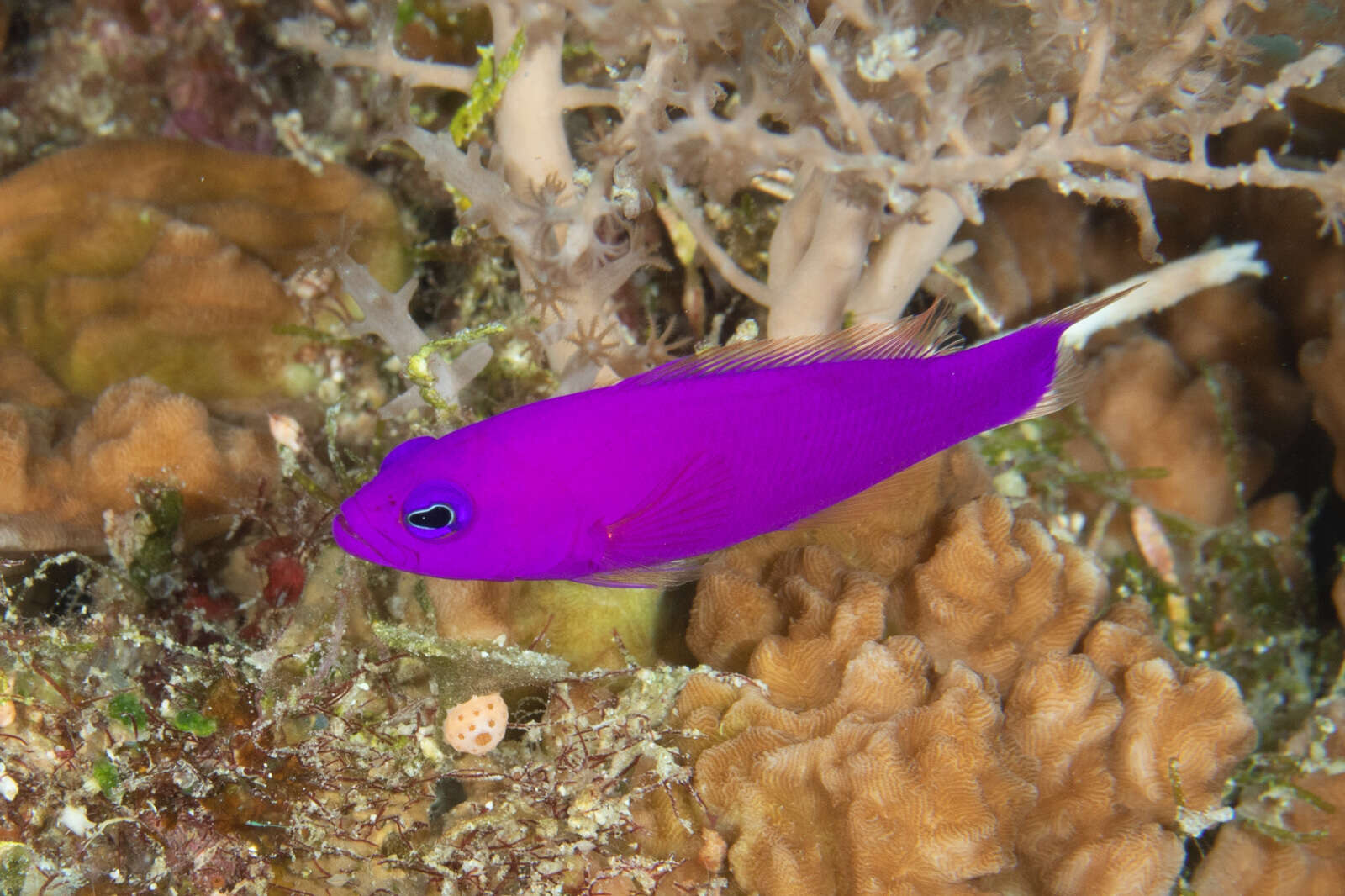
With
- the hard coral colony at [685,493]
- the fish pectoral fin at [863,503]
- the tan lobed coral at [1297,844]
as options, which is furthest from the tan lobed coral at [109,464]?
the tan lobed coral at [1297,844]

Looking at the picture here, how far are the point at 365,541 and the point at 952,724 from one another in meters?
1.81

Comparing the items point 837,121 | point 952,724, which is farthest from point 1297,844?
point 837,121

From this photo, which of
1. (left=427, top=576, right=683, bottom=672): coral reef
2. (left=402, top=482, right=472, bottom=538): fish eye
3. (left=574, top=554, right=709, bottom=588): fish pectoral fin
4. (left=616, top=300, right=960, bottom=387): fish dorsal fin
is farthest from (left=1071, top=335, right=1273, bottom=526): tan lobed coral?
(left=402, top=482, right=472, bottom=538): fish eye

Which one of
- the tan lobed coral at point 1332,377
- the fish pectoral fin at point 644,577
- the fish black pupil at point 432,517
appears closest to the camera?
the fish black pupil at point 432,517

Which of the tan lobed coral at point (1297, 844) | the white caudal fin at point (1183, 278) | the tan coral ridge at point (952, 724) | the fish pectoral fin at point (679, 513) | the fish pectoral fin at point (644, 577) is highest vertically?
the fish pectoral fin at point (679, 513)

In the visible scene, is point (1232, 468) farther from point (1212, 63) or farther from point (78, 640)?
point (78, 640)

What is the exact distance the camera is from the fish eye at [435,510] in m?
2.10

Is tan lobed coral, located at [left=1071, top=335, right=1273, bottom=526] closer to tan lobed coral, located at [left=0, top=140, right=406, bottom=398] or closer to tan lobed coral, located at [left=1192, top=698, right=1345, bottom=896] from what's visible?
tan lobed coral, located at [left=1192, top=698, right=1345, bottom=896]

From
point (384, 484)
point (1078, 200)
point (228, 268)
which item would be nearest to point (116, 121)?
point (228, 268)

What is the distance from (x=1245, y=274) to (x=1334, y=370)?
773 mm

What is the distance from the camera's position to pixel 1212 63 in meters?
3.02

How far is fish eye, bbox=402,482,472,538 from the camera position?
6.89ft

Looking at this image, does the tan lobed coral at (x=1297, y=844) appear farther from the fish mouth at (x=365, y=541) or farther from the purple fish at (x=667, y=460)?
the fish mouth at (x=365, y=541)

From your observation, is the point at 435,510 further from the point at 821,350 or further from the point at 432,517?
the point at 821,350
